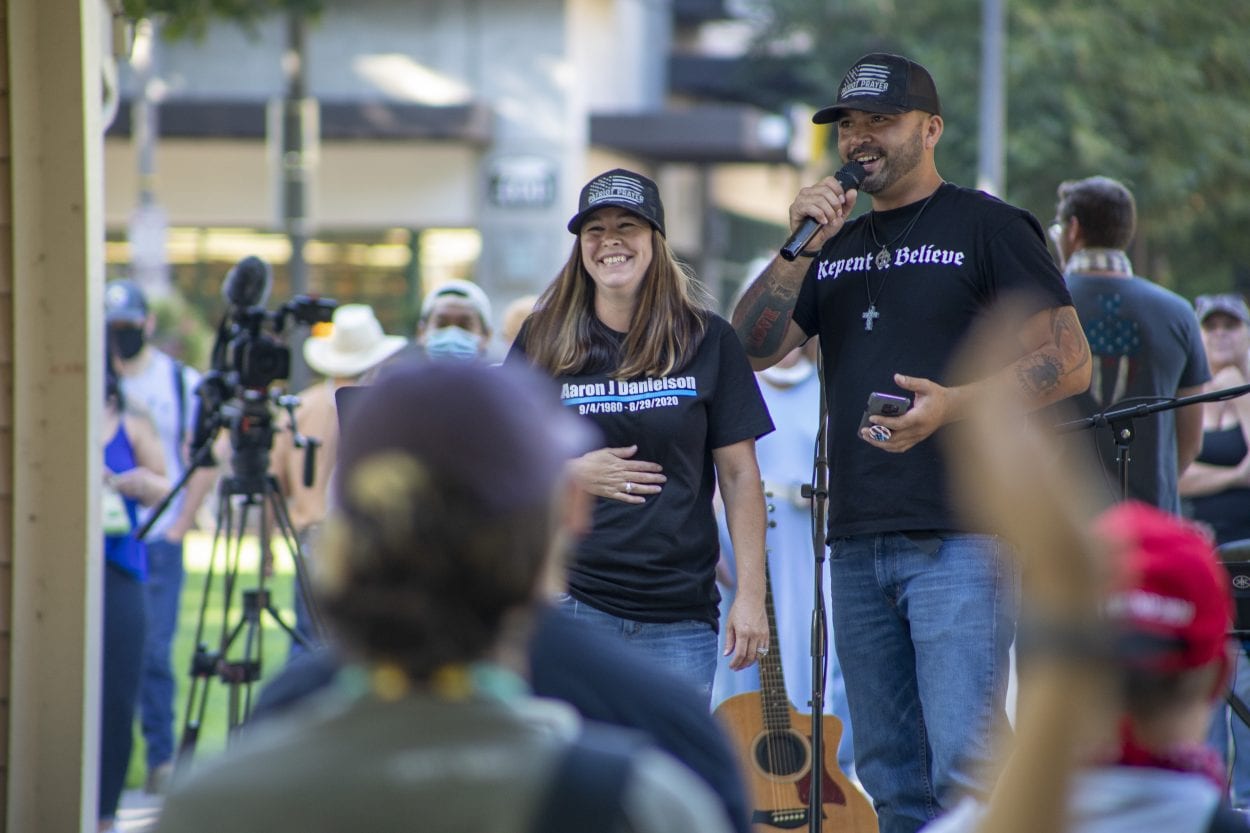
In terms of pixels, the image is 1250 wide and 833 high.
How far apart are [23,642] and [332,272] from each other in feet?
64.8

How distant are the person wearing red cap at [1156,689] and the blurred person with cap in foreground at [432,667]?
482 mm

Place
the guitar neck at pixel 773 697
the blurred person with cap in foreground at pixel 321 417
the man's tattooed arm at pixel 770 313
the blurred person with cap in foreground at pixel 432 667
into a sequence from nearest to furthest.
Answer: the blurred person with cap in foreground at pixel 432 667 → the man's tattooed arm at pixel 770 313 → the guitar neck at pixel 773 697 → the blurred person with cap in foreground at pixel 321 417

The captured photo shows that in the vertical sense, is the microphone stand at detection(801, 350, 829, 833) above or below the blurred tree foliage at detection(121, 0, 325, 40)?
below

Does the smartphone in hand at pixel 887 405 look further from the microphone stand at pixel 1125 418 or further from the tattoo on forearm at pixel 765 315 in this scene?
the microphone stand at pixel 1125 418

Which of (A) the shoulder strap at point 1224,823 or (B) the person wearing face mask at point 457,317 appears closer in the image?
(A) the shoulder strap at point 1224,823

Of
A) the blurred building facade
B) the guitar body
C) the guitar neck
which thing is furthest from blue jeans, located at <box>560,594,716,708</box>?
the blurred building facade

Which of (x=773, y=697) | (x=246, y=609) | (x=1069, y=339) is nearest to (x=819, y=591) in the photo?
(x=1069, y=339)

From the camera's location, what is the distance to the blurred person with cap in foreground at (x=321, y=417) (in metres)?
8.01

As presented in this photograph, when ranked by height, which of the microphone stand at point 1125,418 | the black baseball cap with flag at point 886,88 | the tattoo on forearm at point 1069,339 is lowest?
the microphone stand at point 1125,418

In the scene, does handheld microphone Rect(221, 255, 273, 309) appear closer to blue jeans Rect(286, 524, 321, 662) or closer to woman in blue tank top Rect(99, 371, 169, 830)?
woman in blue tank top Rect(99, 371, 169, 830)

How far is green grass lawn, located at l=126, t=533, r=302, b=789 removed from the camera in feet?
25.8

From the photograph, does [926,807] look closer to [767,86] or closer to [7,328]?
[7,328]

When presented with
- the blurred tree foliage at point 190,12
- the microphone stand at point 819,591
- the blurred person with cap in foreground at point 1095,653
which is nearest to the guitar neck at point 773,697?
the microphone stand at point 819,591

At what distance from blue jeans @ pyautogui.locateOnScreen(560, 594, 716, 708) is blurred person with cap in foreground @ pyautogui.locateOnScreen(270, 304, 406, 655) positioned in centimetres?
343
